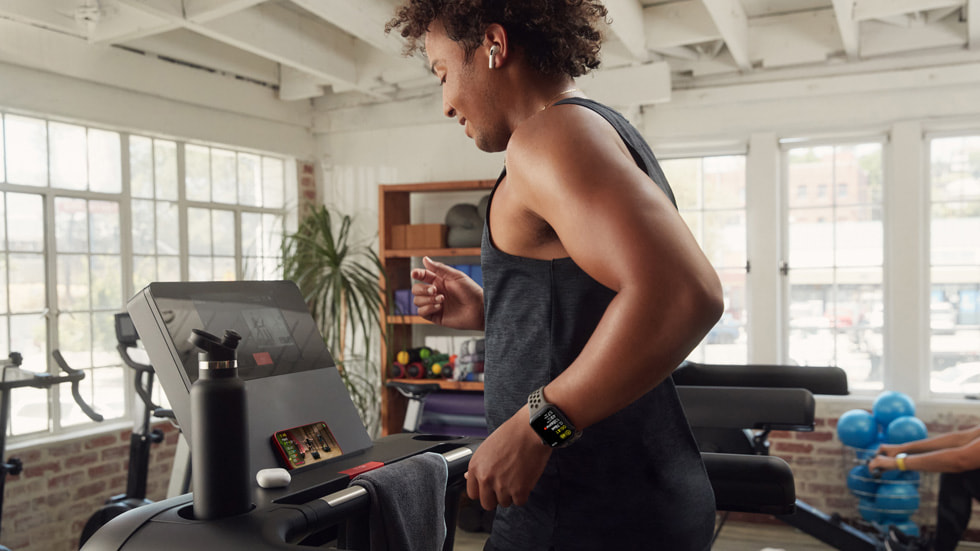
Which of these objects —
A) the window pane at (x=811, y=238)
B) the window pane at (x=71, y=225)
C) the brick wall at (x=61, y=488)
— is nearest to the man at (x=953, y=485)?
the window pane at (x=811, y=238)

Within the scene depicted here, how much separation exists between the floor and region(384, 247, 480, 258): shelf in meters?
1.70

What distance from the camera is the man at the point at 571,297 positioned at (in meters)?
0.78

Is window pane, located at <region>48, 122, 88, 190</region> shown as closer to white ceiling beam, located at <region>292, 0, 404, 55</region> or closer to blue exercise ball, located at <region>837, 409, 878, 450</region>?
white ceiling beam, located at <region>292, 0, 404, 55</region>

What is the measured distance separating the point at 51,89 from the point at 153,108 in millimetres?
A: 633

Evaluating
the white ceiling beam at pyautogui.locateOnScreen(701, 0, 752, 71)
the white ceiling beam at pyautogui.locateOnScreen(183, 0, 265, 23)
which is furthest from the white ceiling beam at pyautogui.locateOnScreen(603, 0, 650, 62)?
the white ceiling beam at pyautogui.locateOnScreen(183, 0, 265, 23)

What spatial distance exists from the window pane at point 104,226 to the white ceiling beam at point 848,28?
12.9 feet

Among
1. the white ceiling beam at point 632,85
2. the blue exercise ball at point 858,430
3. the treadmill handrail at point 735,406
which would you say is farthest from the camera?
the white ceiling beam at point 632,85

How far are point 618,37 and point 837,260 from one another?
1.95m

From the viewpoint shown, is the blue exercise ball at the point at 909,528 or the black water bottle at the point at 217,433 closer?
the black water bottle at the point at 217,433

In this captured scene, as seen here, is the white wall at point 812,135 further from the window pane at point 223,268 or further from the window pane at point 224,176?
the window pane at point 223,268

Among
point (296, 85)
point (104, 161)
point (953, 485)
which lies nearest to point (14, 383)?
point (104, 161)

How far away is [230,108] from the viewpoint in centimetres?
499

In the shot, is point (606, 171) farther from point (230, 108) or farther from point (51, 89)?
point (230, 108)

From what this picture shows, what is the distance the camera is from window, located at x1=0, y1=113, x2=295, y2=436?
3.92 meters
